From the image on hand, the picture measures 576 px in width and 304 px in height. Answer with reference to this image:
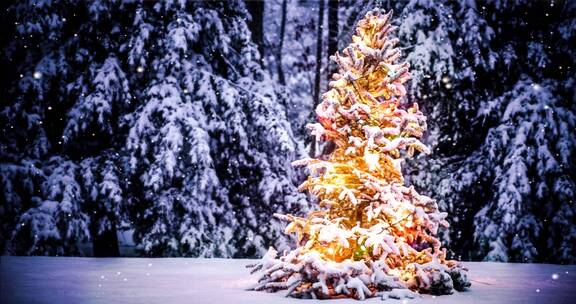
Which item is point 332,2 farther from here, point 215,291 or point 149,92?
point 215,291

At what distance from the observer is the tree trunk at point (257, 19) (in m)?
16.0

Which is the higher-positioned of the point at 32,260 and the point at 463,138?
the point at 463,138

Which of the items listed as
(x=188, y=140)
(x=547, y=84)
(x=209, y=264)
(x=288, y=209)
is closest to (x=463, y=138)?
(x=547, y=84)

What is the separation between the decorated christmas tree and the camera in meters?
6.20

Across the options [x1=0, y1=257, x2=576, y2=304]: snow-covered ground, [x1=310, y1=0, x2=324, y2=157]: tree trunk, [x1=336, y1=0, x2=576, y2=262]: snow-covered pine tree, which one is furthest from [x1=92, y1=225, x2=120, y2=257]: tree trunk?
[x1=336, y1=0, x2=576, y2=262]: snow-covered pine tree

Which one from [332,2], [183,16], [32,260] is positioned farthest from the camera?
[332,2]

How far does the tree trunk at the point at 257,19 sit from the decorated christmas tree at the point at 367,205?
9.14 meters

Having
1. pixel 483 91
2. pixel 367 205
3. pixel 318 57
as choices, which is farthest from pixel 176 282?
pixel 318 57

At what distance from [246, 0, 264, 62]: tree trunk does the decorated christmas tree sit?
914 centimetres

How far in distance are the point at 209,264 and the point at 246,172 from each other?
4250mm

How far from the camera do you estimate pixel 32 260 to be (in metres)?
8.98

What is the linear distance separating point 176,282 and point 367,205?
227 cm

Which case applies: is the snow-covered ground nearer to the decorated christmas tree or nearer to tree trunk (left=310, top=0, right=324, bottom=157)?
the decorated christmas tree

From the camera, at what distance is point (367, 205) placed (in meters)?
6.67
